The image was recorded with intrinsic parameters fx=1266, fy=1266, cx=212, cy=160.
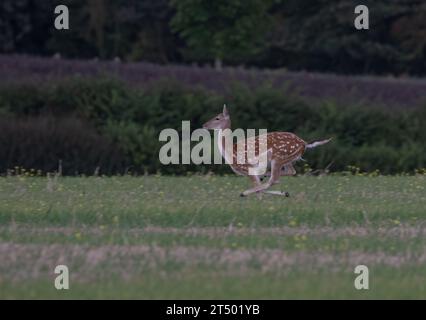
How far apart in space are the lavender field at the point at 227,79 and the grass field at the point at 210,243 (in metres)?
19.3

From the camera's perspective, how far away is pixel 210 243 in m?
14.8

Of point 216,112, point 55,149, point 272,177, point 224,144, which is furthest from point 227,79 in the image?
point 272,177

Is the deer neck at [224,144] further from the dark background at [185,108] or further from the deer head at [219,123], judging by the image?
the dark background at [185,108]

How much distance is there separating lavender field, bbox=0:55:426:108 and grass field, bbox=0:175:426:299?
1934cm

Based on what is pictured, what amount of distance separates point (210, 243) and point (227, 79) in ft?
89.0

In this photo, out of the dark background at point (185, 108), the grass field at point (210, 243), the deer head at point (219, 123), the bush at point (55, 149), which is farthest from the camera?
the dark background at point (185, 108)

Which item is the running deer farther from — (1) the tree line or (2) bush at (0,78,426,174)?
(1) the tree line

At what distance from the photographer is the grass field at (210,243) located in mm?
12555

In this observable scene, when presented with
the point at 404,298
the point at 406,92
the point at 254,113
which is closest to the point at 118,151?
the point at 254,113

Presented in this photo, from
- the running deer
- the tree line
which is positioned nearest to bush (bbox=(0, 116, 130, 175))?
the running deer

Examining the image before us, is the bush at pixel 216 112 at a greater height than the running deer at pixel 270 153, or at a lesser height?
greater

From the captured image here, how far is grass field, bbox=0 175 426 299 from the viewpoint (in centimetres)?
1255

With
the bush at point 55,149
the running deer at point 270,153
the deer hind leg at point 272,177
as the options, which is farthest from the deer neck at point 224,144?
the bush at point 55,149

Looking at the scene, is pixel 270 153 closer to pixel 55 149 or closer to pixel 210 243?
pixel 210 243
